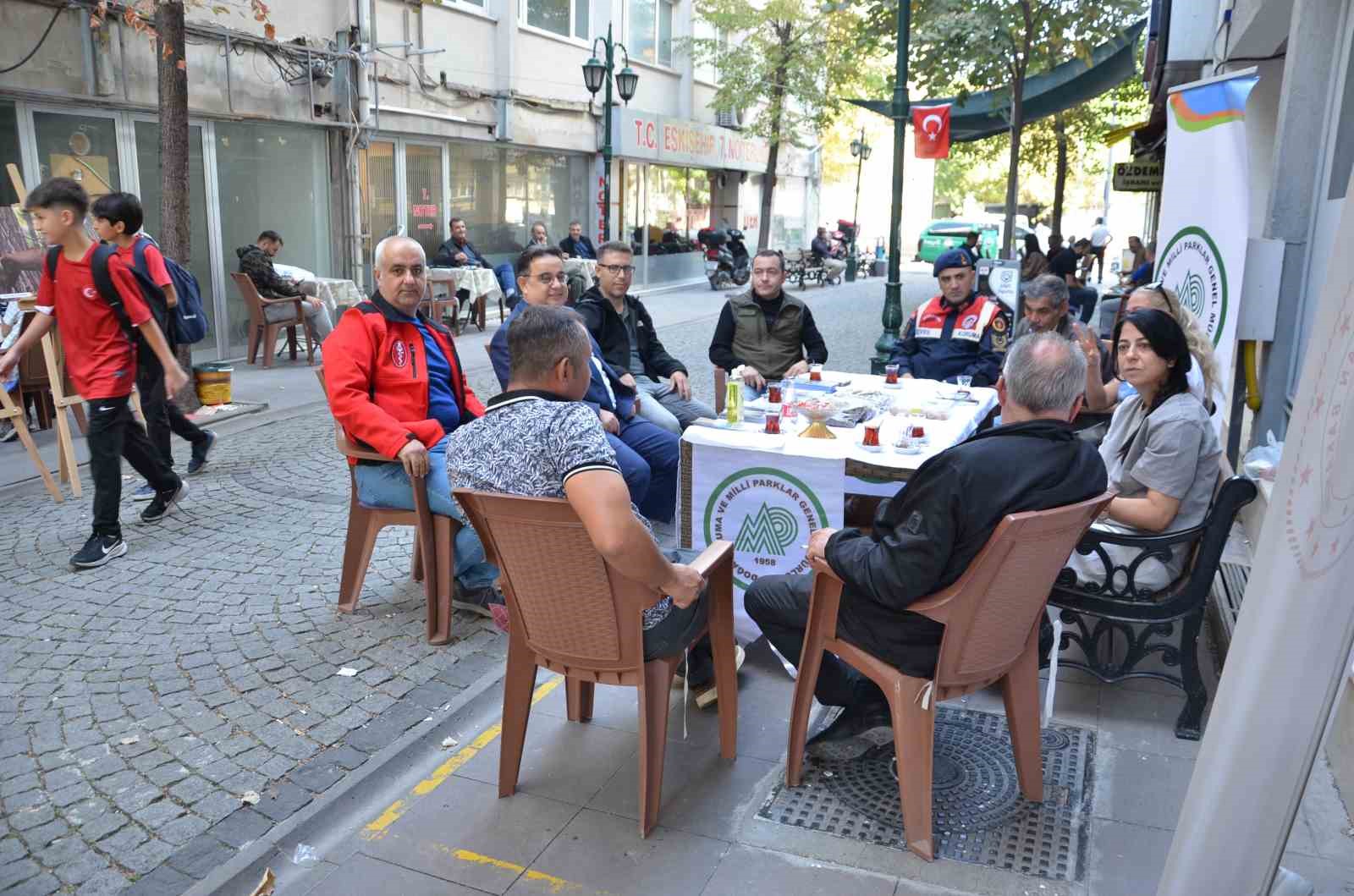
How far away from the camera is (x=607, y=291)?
20.7ft

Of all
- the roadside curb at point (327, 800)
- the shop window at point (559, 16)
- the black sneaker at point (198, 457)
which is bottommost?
the roadside curb at point (327, 800)

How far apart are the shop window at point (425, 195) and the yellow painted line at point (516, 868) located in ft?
44.8

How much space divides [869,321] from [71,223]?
48.3ft

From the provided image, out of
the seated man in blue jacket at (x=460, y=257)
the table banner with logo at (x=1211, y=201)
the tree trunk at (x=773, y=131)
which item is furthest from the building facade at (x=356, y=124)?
the table banner with logo at (x=1211, y=201)

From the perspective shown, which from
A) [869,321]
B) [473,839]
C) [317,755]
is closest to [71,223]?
[317,755]

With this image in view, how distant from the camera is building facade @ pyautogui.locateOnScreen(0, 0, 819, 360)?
10680 millimetres

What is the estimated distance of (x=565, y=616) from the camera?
303cm

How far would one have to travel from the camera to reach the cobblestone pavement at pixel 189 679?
126 inches

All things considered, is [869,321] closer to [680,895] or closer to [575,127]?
[575,127]

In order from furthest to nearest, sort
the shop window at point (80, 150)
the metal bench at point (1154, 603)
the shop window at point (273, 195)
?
1. the shop window at point (273, 195)
2. the shop window at point (80, 150)
3. the metal bench at point (1154, 603)

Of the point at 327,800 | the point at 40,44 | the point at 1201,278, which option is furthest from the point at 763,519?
the point at 40,44

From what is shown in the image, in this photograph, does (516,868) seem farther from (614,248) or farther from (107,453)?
(614,248)

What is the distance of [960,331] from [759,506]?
2934mm

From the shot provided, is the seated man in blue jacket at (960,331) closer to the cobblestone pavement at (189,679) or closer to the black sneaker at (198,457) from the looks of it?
the cobblestone pavement at (189,679)
